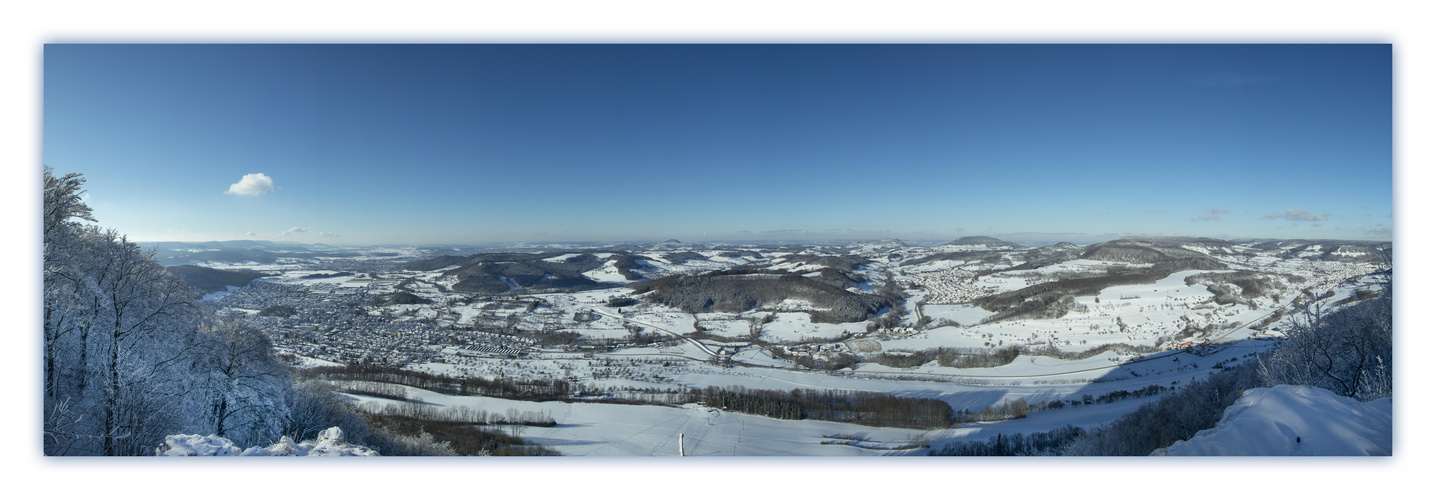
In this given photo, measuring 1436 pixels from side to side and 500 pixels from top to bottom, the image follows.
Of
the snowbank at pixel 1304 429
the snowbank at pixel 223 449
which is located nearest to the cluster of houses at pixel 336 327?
the snowbank at pixel 223 449

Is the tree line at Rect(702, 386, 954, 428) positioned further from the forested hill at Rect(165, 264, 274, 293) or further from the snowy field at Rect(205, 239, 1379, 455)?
the forested hill at Rect(165, 264, 274, 293)

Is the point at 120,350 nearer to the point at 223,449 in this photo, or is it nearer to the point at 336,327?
the point at 223,449

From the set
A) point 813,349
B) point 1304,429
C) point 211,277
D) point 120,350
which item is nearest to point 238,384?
point 211,277

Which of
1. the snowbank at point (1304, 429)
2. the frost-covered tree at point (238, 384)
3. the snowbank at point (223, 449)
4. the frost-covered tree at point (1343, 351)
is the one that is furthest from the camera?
the frost-covered tree at point (238, 384)

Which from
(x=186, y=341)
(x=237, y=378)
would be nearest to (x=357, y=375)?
(x=237, y=378)

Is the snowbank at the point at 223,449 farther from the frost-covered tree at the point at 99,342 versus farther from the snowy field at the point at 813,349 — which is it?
the snowy field at the point at 813,349

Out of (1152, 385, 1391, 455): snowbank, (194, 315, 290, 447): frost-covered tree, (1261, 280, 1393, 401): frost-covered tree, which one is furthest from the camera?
(194, 315, 290, 447): frost-covered tree

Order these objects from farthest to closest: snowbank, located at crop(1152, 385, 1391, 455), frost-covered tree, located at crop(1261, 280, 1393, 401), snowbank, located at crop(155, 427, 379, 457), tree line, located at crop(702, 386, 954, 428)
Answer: tree line, located at crop(702, 386, 954, 428) → frost-covered tree, located at crop(1261, 280, 1393, 401) → snowbank, located at crop(155, 427, 379, 457) → snowbank, located at crop(1152, 385, 1391, 455)

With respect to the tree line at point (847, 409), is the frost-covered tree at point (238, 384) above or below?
above

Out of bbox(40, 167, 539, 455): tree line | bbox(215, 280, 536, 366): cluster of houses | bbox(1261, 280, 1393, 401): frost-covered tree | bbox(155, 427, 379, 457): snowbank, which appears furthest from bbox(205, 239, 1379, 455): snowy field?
bbox(155, 427, 379, 457): snowbank
